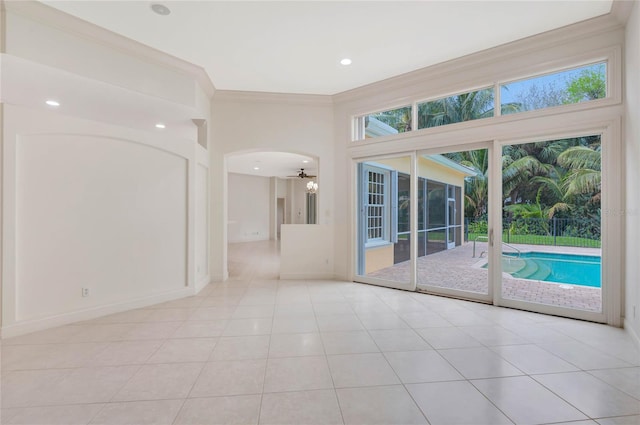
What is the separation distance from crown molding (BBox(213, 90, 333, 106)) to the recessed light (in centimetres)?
214

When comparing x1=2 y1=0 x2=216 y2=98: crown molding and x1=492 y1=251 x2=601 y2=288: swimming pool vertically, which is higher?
x1=2 y1=0 x2=216 y2=98: crown molding

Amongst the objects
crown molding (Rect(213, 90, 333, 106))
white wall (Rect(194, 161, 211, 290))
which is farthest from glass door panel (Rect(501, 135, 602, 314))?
white wall (Rect(194, 161, 211, 290))

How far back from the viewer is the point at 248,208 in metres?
13.3

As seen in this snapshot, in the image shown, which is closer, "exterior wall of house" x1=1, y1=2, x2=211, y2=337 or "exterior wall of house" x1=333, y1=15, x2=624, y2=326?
"exterior wall of house" x1=1, y1=2, x2=211, y2=337

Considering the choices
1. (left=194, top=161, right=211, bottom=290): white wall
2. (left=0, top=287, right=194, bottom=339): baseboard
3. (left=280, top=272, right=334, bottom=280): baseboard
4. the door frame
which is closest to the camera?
(left=0, top=287, right=194, bottom=339): baseboard

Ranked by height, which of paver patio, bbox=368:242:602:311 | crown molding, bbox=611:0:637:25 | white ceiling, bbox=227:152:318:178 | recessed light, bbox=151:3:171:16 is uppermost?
recessed light, bbox=151:3:171:16

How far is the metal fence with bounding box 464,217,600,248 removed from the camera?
3.67m

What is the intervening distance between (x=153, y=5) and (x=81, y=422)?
3.76 m

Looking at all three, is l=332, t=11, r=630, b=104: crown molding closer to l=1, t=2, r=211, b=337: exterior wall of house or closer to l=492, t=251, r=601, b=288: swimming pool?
l=492, t=251, r=601, b=288: swimming pool

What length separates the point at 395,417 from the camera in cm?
191

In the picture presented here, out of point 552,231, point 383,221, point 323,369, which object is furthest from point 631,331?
point 383,221

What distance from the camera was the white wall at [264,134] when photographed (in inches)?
219

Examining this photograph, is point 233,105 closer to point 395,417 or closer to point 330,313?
point 330,313

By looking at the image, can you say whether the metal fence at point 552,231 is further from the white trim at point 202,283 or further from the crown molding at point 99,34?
the crown molding at point 99,34
